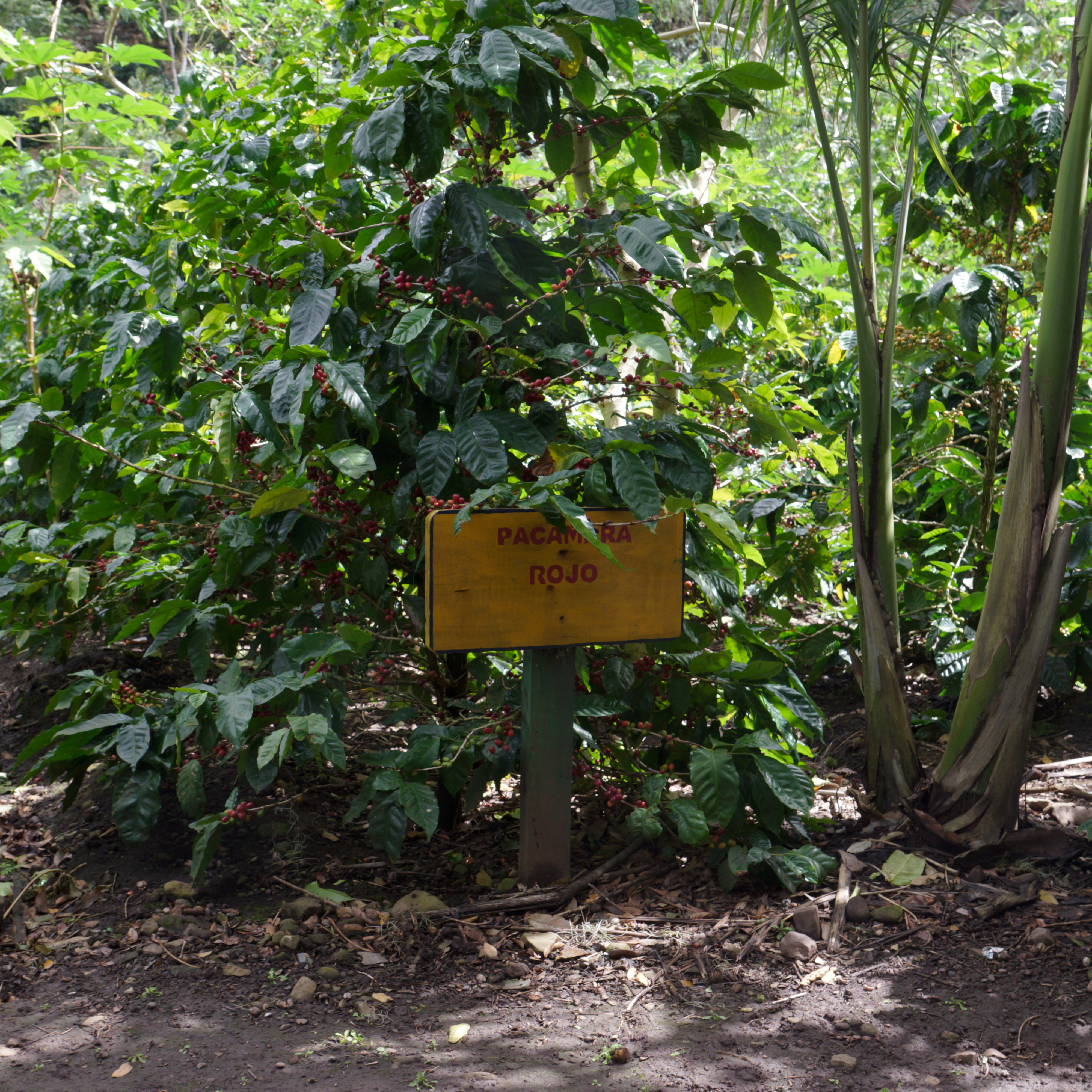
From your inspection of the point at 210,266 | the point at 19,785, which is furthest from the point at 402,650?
the point at 210,266

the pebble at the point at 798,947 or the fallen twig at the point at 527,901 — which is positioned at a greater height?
the fallen twig at the point at 527,901

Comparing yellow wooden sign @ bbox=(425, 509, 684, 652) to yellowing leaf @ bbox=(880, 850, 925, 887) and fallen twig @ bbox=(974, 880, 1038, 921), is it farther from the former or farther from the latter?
fallen twig @ bbox=(974, 880, 1038, 921)

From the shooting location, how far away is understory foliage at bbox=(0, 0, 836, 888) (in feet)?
6.85

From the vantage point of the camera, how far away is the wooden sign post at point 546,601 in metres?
2.06

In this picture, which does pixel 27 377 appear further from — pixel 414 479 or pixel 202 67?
pixel 414 479

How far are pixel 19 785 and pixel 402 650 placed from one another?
0.99 m

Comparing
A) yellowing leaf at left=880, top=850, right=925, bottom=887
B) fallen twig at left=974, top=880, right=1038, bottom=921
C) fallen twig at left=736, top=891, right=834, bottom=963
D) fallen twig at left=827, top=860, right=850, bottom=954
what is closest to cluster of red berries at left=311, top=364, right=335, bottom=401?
fallen twig at left=736, top=891, right=834, bottom=963

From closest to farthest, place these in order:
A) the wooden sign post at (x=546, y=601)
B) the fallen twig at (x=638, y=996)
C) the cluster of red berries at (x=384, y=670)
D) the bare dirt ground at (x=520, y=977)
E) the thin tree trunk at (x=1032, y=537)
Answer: the bare dirt ground at (x=520, y=977)
the fallen twig at (x=638, y=996)
the wooden sign post at (x=546, y=601)
the thin tree trunk at (x=1032, y=537)
the cluster of red berries at (x=384, y=670)

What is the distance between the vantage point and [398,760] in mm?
2207

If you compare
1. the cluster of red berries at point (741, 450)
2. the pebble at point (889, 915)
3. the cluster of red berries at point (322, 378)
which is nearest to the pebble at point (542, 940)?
the pebble at point (889, 915)

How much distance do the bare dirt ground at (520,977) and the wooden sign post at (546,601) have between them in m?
0.36

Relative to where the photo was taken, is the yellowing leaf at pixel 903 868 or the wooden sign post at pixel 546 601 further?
the yellowing leaf at pixel 903 868

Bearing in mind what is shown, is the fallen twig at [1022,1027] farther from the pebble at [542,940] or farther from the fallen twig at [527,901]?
the fallen twig at [527,901]

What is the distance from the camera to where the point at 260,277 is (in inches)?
88.8
